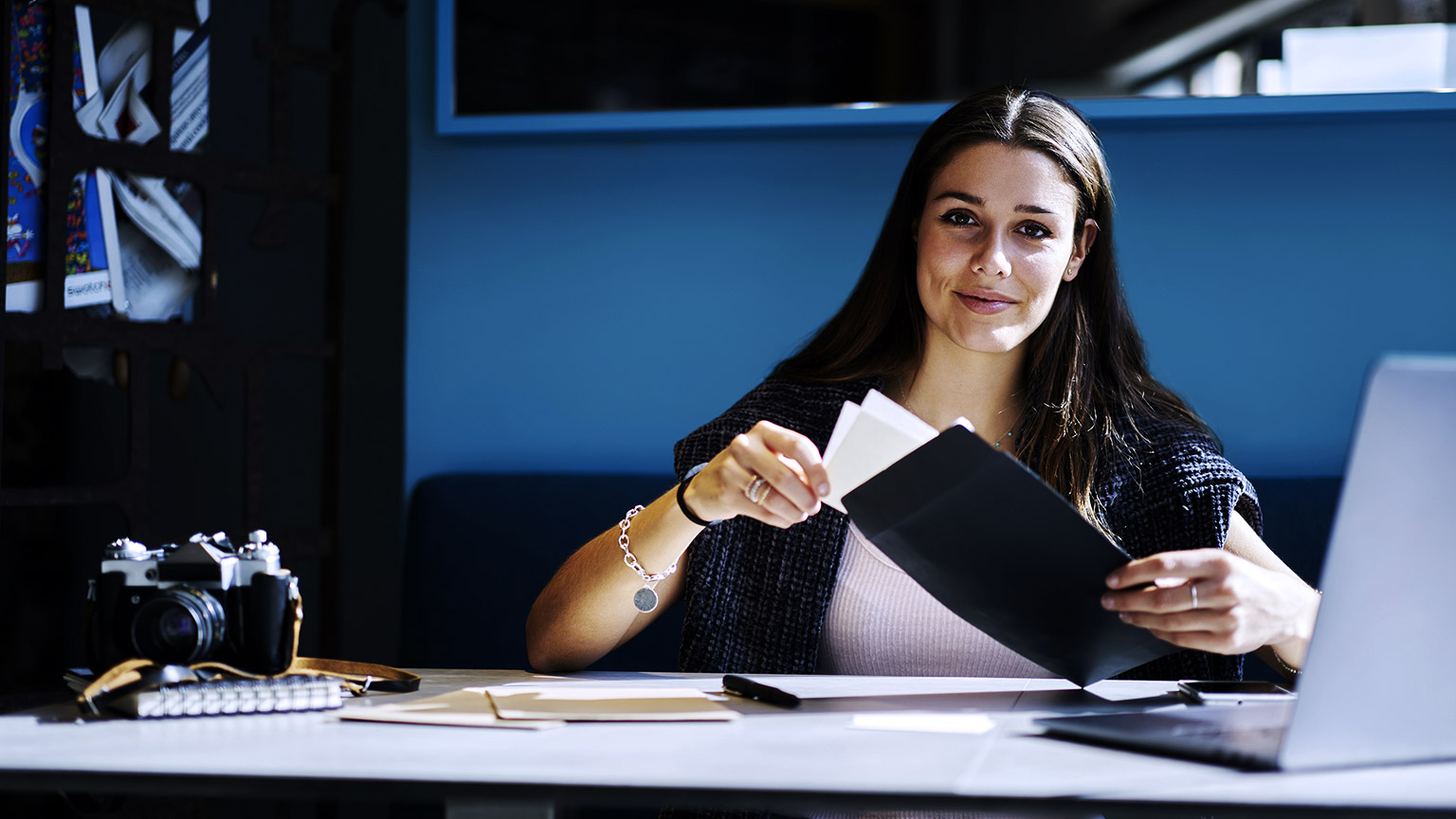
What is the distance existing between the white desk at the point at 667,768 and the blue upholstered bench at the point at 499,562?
2.78ft

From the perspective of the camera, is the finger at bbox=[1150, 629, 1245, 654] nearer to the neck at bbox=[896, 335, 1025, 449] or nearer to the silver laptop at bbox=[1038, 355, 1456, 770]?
the silver laptop at bbox=[1038, 355, 1456, 770]

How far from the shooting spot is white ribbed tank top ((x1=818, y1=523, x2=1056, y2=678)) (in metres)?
1.28

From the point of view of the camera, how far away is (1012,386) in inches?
58.6

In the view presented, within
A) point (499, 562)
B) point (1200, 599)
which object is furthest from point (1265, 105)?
point (499, 562)

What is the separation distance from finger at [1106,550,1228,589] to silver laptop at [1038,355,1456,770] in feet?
0.51

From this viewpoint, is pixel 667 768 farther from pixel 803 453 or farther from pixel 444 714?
pixel 803 453

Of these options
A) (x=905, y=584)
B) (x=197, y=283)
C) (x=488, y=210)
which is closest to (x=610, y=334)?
(x=488, y=210)

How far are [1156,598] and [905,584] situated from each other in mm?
453

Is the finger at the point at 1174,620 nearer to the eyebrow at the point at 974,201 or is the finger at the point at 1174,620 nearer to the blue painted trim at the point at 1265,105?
the eyebrow at the point at 974,201

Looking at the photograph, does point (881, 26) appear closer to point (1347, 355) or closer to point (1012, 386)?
point (1012, 386)

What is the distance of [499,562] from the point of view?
1.71 metres

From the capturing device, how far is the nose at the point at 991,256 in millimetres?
1325

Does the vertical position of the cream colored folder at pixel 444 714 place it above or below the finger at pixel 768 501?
below

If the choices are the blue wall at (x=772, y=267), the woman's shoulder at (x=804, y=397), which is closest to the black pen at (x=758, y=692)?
the woman's shoulder at (x=804, y=397)
